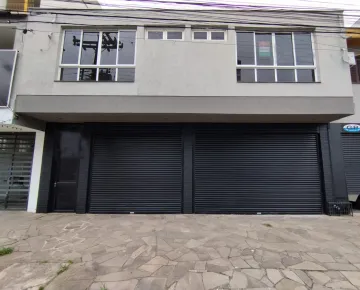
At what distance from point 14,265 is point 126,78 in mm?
5764

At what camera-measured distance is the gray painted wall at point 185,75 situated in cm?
675

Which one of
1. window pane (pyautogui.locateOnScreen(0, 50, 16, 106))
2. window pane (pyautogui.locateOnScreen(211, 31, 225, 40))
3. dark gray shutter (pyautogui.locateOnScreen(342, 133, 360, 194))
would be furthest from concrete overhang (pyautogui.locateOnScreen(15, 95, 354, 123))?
dark gray shutter (pyautogui.locateOnScreen(342, 133, 360, 194))

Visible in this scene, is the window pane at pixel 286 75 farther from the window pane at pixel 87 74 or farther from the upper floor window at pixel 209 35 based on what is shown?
the window pane at pixel 87 74

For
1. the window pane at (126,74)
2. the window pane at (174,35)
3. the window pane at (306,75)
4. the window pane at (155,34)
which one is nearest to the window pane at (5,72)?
the window pane at (126,74)

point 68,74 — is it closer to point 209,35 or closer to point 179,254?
point 209,35

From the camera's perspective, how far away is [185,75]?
23.3 feet

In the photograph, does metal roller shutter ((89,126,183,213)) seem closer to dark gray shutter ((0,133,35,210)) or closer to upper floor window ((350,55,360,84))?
dark gray shutter ((0,133,35,210))

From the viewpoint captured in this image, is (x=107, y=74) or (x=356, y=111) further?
(x=356, y=111)

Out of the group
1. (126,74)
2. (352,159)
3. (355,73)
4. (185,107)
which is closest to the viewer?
(185,107)

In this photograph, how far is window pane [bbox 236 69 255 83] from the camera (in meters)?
7.40

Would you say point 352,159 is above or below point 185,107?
below

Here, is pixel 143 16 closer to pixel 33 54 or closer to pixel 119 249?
pixel 33 54

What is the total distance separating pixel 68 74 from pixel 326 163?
9.53 m

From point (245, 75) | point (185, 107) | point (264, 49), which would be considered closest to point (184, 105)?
point (185, 107)
